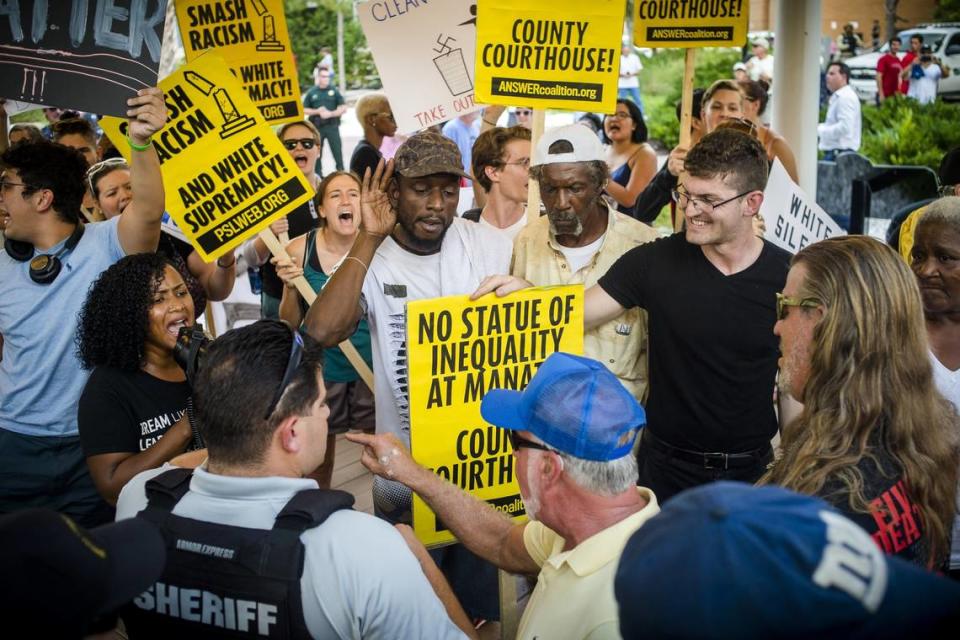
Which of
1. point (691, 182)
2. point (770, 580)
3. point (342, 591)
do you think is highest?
point (691, 182)

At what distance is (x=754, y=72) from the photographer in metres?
18.2

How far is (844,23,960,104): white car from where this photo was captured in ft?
67.5

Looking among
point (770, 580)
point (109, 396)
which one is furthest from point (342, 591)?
point (109, 396)

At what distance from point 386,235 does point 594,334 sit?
964 millimetres

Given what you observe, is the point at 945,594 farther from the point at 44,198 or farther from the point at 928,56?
the point at 928,56

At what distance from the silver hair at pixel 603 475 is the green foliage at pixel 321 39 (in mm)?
28319

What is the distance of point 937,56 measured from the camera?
20125mm

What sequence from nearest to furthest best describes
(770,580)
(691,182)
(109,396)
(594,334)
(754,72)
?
(770,580), (109,396), (691,182), (594,334), (754,72)

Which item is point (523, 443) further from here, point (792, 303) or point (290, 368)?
point (792, 303)

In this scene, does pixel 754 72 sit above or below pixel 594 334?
above

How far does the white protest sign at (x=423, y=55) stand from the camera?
17.0 feet

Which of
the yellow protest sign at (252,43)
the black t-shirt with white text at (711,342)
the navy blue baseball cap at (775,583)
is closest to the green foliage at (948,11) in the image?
the yellow protest sign at (252,43)

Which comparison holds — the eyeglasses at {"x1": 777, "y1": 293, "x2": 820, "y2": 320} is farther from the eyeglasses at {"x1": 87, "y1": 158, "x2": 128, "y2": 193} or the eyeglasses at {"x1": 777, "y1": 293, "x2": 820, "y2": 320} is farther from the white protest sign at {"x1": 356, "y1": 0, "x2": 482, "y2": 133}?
the eyeglasses at {"x1": 87, "y1": 158, "x2": 128, "y2": 193}

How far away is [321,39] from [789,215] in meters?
28.3
